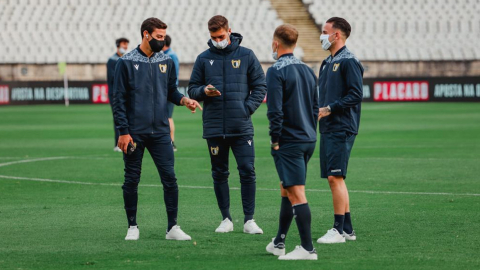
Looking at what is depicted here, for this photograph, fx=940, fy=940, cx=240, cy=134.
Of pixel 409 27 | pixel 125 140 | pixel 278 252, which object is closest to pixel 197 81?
pixel 125 140

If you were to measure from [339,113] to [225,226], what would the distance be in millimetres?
1615

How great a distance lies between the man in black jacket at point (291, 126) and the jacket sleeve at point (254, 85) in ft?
4.81

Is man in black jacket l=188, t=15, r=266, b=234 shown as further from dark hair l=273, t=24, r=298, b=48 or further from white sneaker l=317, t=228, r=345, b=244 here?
dark hair l=273, t=24, r=298, b=48

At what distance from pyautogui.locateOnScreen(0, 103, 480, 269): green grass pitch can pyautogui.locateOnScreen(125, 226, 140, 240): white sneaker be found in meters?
0.10

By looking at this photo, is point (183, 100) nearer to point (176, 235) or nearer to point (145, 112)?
point (145, 112)

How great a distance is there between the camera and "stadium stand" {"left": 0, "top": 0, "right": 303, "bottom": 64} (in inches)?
1764

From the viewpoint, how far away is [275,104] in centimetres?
752

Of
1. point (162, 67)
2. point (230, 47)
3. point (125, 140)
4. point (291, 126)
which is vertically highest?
point (230, 47)

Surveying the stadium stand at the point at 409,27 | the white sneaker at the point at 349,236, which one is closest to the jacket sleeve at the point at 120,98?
the white sneaker at the point at 349,236

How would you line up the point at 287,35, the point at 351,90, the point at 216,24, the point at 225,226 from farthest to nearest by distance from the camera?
1. the point at 225,226
2. the point at 216,24
3. the point at 351,90
4. the point at 287,35

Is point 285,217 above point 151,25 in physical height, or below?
below

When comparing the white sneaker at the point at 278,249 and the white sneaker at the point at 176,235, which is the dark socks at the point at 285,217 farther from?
the white sneaker at the point at 176,235

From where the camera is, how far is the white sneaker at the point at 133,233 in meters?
8.77

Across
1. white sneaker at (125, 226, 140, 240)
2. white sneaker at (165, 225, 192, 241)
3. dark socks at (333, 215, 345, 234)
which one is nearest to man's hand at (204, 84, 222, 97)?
white sneaker at (165, 225, 192, 241)
